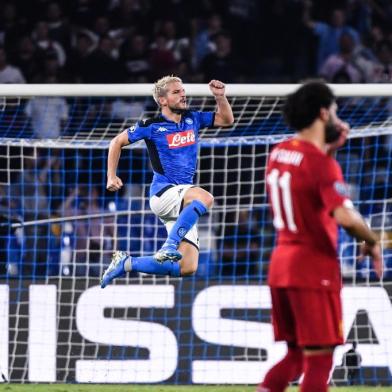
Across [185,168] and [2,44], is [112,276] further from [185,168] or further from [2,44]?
[2,44]

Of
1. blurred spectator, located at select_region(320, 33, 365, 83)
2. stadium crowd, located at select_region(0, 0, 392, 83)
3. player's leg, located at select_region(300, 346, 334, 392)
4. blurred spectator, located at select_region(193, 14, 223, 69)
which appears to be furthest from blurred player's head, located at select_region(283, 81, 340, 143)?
blurred spectator, located at select_region(193, 14, 223, 69)

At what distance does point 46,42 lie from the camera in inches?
634

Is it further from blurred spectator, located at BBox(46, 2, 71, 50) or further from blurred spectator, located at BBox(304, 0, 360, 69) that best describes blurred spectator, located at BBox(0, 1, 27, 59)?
blurred spectator, located at BBox(304, 0, 360, 69)

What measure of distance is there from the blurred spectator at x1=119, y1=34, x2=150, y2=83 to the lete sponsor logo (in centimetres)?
629

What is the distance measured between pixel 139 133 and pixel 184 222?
2.58ft

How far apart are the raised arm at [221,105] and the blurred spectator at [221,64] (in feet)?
19.8

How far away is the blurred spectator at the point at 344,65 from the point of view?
15.6 m

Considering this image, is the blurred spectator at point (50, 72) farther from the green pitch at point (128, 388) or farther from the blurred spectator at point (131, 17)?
the green pitch at point (128, 388)

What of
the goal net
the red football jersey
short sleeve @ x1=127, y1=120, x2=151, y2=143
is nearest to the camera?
the red football jersey

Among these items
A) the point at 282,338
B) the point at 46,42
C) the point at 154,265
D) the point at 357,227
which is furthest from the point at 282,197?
the point at 46,42

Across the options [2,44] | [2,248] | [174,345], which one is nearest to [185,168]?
[174,345]

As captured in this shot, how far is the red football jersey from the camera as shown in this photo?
258 inches

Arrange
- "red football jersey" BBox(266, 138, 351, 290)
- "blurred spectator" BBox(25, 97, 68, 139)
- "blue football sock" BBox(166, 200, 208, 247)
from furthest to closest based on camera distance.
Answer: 1. "blurred spectator" BBox(25, 97, 68, 139)
2. "blue football sock" BBox(166, 200, 208, 247)
3. "red football jersey" BBox(266, 138, 351, 290)

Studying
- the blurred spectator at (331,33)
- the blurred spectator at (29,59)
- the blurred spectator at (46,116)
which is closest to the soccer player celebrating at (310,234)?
the blurred spectator at (46,116)
